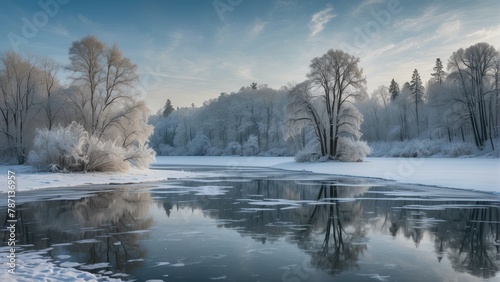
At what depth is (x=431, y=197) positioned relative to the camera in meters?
13.2

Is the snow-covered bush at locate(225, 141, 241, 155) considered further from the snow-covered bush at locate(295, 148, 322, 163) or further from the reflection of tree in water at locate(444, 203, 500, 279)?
the reflection of tree in water at locate(444, 203, 500, 279)

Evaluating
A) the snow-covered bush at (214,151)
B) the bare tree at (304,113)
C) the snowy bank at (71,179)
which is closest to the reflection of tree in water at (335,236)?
the snowy bank at (71,179)

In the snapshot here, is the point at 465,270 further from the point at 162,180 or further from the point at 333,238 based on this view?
the point at 162,180

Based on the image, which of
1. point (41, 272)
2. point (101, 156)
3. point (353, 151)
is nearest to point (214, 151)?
point (353, 151)

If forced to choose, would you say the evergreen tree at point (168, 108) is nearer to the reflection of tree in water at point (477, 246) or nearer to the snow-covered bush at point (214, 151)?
the snow-covered bush at point (214, 151)

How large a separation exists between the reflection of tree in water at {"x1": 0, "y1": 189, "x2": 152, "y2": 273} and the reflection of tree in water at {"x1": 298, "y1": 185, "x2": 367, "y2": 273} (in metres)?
2.95

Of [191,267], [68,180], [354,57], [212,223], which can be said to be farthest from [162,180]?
[354,57]

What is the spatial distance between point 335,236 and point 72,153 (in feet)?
66.4

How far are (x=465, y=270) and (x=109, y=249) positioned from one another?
5649 mm

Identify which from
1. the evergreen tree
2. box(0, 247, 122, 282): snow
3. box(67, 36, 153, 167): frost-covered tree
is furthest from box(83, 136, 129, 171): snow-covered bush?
the evergreen tree

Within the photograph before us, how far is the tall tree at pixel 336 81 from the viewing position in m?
38.9

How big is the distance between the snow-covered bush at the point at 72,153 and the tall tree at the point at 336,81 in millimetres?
22466

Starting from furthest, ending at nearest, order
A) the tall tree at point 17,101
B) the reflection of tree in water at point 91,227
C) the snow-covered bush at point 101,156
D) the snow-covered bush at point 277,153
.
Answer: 1. the snow-covered bush at point 277,153
2. the tall tree at point 17,101
3. the snow-covered bush at point 101,156
4. the reflection of tree in water at point 91,227

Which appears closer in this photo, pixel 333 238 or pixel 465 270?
pixel 465 270
